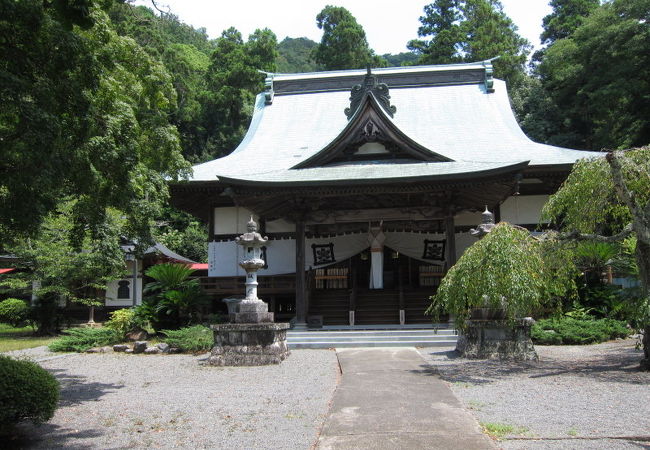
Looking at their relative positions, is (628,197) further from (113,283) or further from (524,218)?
(113,283)

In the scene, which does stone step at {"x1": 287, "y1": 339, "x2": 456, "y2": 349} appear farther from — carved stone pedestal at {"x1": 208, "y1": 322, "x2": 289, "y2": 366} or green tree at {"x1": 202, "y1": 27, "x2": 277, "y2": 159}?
green tree at {"x1": 202, "y1": 27, "x2": 277, "y2": 159}

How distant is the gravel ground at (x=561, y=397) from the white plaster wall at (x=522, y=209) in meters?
6.79

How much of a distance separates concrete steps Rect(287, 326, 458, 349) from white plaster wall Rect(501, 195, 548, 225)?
5.35 m

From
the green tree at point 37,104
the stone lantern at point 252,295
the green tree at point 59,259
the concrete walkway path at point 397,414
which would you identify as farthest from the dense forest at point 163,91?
the concrete walkway path at point 397,414

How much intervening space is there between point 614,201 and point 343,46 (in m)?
43.4

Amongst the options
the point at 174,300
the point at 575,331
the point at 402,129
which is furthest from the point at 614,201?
the point at 174,300

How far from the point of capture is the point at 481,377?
28.3ft

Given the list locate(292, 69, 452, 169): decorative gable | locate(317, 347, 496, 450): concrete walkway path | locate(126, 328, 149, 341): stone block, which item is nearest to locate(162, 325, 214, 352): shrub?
locate(126, 328, 149, 341): stone block

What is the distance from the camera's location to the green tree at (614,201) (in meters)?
8.44

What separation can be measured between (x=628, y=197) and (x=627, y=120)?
23148mm

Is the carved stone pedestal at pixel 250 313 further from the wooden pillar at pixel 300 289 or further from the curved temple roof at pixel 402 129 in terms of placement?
the curved temple roof at pixel 402 129

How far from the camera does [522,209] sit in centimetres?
1752

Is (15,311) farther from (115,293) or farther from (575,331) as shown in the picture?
(575,331)

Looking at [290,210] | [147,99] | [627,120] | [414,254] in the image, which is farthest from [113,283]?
[627,120]
